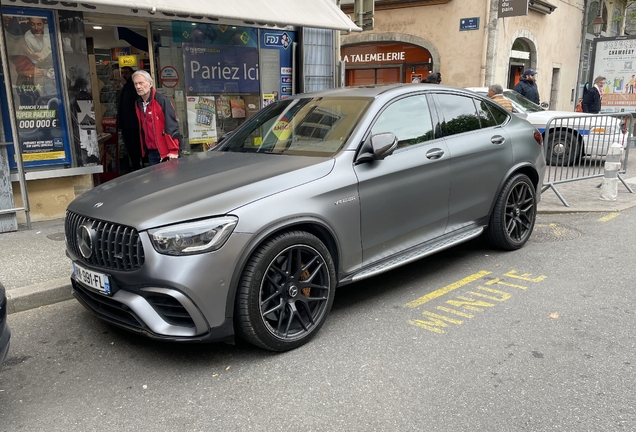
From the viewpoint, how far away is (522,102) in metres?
11.5

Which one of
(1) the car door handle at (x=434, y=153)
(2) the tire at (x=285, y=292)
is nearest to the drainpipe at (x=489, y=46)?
(1) the car door handle at (x=434, y=153)

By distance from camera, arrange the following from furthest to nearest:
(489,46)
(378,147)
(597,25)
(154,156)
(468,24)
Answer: (597,25), (468,24), (489,46), (154,156), (378,147)

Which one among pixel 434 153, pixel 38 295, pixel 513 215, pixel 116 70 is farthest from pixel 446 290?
pixel 116 70

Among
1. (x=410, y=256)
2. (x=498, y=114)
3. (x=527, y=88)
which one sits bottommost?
(x=410, y=256)

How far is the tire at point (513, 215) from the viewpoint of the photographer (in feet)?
17.5

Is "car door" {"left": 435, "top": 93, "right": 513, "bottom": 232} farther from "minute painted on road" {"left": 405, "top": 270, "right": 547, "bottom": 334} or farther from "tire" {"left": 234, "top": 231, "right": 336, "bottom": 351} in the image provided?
"tire" {"left": 234, "top": 231, "right": 336, "bottom": 351}

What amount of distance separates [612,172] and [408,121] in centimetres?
502

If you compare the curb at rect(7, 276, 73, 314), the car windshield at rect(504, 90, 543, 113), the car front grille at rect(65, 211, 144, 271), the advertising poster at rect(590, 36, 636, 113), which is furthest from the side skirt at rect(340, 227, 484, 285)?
the advertising poster at rect(590, 36, 636, 113)

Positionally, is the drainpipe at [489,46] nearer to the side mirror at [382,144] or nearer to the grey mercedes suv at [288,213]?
the grey mercedes suv at [288,213]

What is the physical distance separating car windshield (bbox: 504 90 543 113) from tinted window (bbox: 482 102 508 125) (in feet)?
19.9

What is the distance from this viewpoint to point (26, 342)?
3.83 m

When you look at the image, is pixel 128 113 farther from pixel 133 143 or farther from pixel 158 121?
pixel 158 121

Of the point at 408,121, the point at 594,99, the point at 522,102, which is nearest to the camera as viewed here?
the point at 408,121

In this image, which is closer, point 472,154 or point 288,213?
point 288,213
